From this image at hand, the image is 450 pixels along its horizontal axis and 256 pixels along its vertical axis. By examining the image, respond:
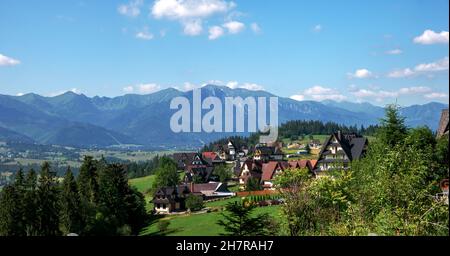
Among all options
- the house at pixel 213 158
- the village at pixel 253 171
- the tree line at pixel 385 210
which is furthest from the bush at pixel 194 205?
the house at pixel 213 158

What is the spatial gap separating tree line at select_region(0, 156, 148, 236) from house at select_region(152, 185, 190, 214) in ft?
38.2

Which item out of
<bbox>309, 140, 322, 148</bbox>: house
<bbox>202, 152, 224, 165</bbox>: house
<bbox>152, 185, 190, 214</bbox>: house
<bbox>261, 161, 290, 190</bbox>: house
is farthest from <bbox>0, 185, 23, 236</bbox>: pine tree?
<bbox>309, 140, 322, 148</bbox>: house

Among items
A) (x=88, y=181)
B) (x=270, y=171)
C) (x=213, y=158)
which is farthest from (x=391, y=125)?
(x=213, y=158)

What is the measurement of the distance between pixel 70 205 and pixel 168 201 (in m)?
24.0

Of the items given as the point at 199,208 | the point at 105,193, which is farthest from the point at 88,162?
the point at 199,208

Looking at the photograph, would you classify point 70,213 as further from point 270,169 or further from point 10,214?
point 270,169

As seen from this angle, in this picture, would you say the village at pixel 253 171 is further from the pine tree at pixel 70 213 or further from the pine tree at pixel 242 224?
the pine tree at pixel 242 224

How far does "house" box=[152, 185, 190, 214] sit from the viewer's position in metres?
57.6

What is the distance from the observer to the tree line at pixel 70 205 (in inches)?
1282

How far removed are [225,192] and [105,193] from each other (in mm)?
29231

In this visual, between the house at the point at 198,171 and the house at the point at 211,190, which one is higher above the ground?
the house at the point at 198,171

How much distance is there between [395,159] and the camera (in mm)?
13586

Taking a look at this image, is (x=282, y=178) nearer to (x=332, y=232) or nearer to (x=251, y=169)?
(x=332, y=232)

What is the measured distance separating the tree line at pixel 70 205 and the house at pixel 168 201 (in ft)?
38.2
